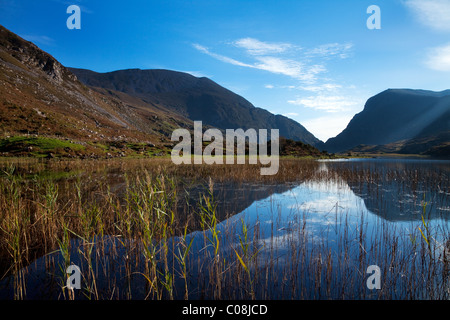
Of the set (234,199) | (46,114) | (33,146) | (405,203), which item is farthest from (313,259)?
(46,114)

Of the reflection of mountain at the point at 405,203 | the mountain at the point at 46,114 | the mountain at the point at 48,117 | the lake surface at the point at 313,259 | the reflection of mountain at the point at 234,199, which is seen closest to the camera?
the lake surface at the point at 313,259

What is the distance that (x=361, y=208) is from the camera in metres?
9.91

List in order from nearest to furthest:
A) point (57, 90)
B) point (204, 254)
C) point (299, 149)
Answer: point (204, 254)
point (299, 149)
point (57, 90)

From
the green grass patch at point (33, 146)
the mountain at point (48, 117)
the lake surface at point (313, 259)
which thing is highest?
the mountain at point (48, 117)

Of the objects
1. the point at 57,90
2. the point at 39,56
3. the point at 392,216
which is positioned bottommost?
the point at 392,216

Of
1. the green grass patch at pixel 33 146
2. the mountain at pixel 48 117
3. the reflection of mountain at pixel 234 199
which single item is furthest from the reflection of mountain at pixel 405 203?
the green grass patch at pixel 33 146

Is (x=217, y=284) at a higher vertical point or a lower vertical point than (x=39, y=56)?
lower

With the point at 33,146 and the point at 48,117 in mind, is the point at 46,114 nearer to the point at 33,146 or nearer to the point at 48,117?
the point at 48,117

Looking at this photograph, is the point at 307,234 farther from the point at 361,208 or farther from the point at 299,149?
the point at 299,149

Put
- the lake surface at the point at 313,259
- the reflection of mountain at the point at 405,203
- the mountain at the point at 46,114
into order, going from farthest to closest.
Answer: the mountain at the point at 46,114
the reflection of mountain at the point at 405,203
the lake surface at the point at 313,259

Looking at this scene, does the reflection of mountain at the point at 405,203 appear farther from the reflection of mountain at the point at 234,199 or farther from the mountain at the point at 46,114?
the mountain at the point at 46,114

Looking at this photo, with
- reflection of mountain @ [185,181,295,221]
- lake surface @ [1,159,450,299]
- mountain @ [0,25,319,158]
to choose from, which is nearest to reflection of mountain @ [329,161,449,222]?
lake surface @ [1,159,450,299]
